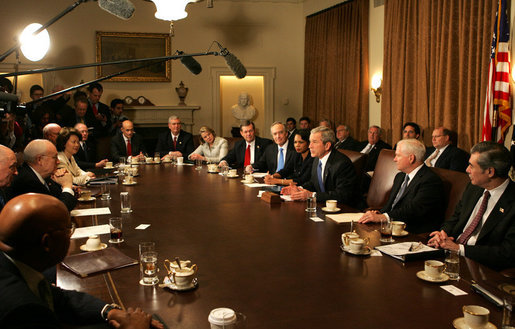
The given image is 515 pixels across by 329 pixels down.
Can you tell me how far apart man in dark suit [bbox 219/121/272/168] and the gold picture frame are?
4.32 metres

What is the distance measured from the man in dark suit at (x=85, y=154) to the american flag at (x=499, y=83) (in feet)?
15.6

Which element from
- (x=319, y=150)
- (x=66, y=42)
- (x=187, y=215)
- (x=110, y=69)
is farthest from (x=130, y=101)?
(x=187, y=215)

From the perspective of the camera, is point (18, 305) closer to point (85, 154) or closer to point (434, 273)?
point (434, 273)

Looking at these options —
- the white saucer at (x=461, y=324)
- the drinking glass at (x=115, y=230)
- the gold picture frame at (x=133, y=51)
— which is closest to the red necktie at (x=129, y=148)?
the gold picture frame at (x=133, y=51)

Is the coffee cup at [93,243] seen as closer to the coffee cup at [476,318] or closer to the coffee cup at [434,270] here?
the coffee cup at [434,270]

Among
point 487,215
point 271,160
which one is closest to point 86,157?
point 271,160

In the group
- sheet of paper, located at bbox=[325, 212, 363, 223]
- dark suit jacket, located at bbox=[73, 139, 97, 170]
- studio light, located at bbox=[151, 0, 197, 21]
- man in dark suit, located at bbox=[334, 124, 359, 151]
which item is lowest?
sheet of paper, located at bbox=[325, 212, 363, 223]

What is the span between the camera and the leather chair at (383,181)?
4254mm

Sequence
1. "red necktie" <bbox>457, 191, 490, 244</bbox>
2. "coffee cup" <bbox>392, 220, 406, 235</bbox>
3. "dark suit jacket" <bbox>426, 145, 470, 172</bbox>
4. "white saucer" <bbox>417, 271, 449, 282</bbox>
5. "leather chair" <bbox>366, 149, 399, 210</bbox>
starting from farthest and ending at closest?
"dark suit jacket" <bbox>426, 145, 470, 172</bbox> < "leather chair" <bbox>366, 149, 399, 210</bbox> < "red necktie" <bbox>457, 191, 490, 244</bbox> < "coffee cup" <bbox>392, 220, 406, 235</bbox> < "white saucer" <bbox>417, 271, 449, 282</bbox>

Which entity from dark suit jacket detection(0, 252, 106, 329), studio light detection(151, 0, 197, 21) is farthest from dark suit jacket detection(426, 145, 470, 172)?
dark suit jacket detection(0, 252, 106, 329)

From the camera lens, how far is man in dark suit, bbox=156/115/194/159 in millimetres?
7762

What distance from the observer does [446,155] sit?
228 inches

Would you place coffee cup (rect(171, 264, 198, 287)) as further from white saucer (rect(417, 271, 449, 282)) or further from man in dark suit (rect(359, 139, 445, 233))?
man in dark suit (rect(359, 139, 445, 233))

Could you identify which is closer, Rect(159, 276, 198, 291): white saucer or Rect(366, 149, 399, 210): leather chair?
Rect(159, 276, 198, 291): white saucer
